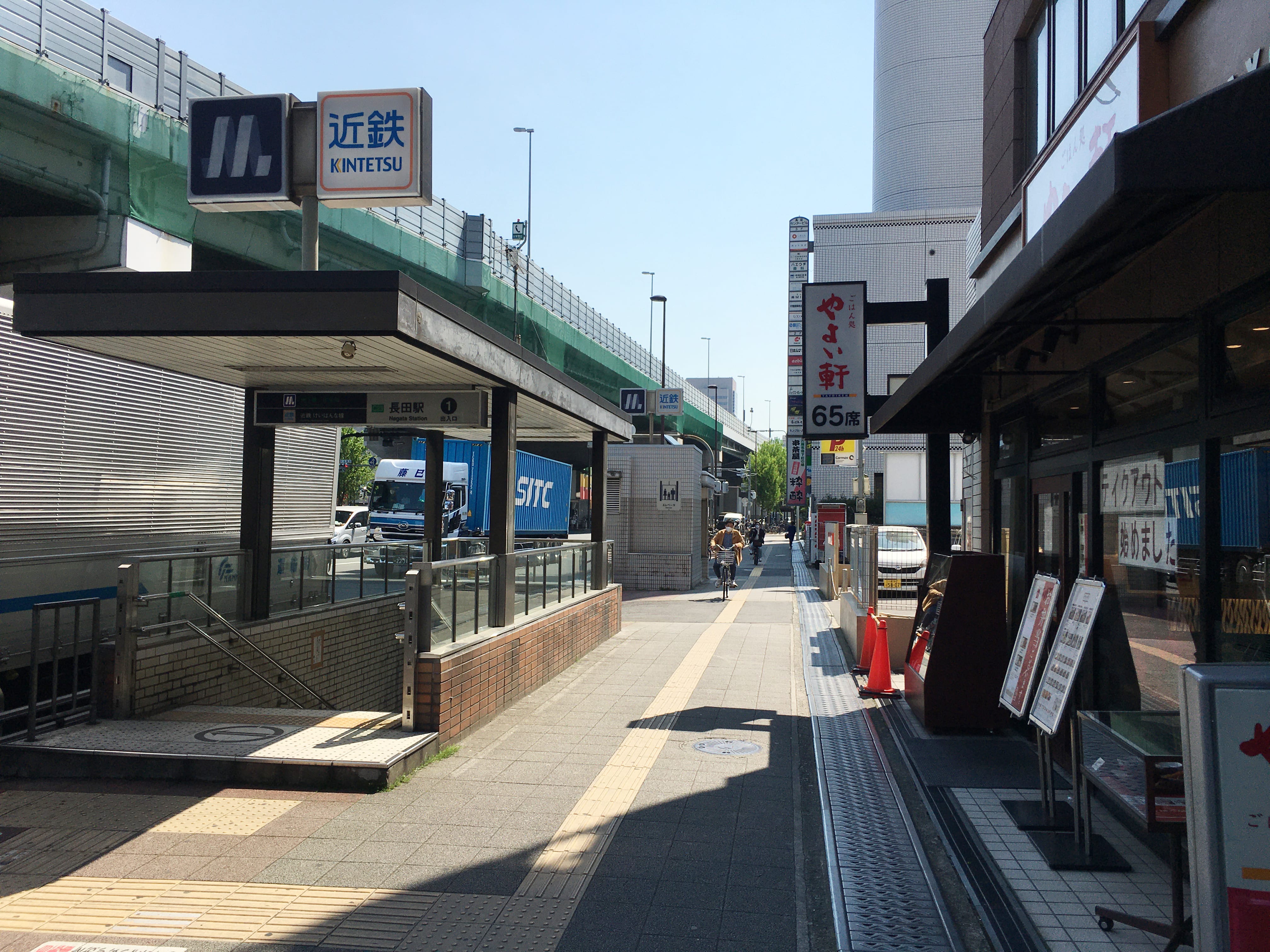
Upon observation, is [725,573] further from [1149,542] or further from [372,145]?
[1149,542]

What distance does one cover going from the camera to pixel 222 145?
9.20m

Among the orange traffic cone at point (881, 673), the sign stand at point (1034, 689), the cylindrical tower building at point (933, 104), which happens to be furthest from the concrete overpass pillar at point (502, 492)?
the cylindrical tower building at point (933, 104)

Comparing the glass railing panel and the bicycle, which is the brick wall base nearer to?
the glass railing panel

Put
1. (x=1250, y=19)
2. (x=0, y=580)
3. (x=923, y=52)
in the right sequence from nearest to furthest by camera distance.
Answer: (x=1250, y=19), (x=0, y=580), (x=923, y=52)

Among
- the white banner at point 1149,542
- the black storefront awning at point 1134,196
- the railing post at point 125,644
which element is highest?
the black storefront awning at point 1134,196

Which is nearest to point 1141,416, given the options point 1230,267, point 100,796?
point 1230,267

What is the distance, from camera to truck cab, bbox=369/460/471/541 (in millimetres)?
32500

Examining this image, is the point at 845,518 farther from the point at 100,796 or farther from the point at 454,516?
the point at 100,796

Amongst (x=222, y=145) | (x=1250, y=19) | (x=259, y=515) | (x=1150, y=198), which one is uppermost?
(x=222, y=145)

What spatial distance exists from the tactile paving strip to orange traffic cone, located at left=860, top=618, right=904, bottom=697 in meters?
0.73

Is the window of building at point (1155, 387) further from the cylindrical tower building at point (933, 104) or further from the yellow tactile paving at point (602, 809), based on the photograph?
the cylindrical tower building at point (933, 104)

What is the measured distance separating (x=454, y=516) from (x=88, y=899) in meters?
27.4

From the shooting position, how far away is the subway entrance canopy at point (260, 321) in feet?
22.0

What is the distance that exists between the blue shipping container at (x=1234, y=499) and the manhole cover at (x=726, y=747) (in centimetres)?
392
